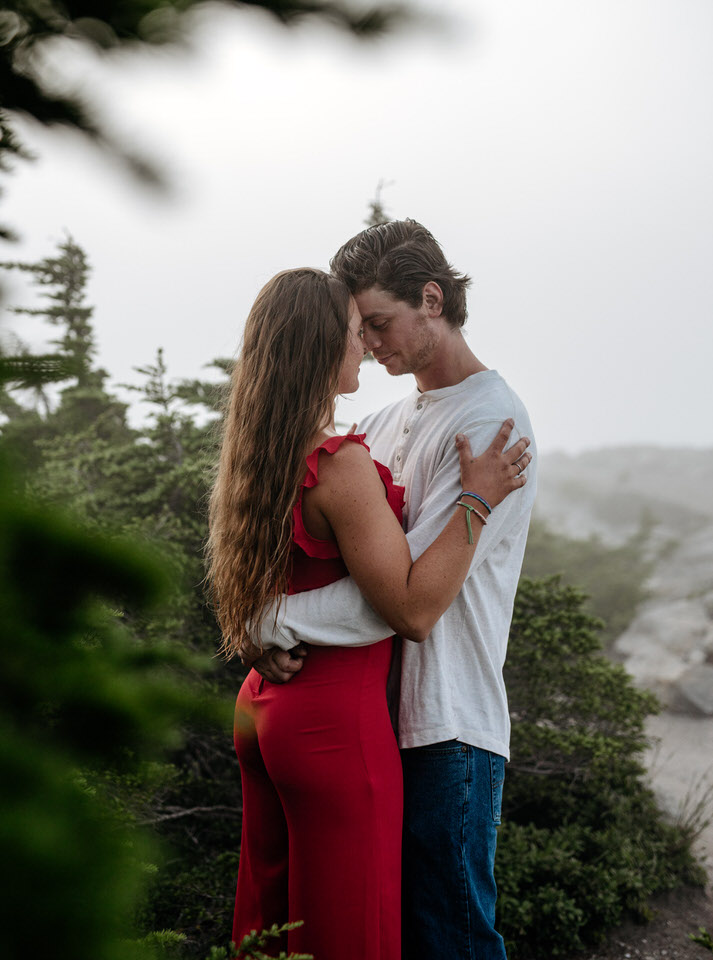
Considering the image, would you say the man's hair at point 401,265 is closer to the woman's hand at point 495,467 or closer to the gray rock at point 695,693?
the woman's hand at point 495,467

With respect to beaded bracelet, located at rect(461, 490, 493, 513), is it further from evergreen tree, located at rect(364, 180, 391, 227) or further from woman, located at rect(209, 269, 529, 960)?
evergreen tree, located at rect(364, 180, 391, 227)

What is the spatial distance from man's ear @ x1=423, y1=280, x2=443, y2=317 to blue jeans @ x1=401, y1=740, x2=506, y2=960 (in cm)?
136

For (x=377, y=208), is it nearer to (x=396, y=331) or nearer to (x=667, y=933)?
(x=396, y=331)

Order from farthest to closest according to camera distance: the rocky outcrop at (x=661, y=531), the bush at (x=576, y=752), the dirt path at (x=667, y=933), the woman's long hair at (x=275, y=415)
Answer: the rocky outcrop at (x=661, y=531) < the bush at (x=576, y=752) < the dirt path at (x=667, y=933) < the woman's long hair at (x=275, y=415)

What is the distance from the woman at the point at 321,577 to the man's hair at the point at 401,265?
0.40m

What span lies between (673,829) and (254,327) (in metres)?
4.31

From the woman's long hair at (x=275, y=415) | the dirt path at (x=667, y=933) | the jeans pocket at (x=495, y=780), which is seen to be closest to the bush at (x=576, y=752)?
the dirt path at (x=667, y=933)

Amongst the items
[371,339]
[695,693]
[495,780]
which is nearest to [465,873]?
[495,780]

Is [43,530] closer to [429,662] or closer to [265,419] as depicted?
[265,419]

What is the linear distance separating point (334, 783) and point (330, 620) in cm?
41

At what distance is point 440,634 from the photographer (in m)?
2.05

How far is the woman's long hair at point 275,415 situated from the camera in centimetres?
191

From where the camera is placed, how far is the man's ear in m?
2.42

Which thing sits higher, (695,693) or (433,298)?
(433,298)
